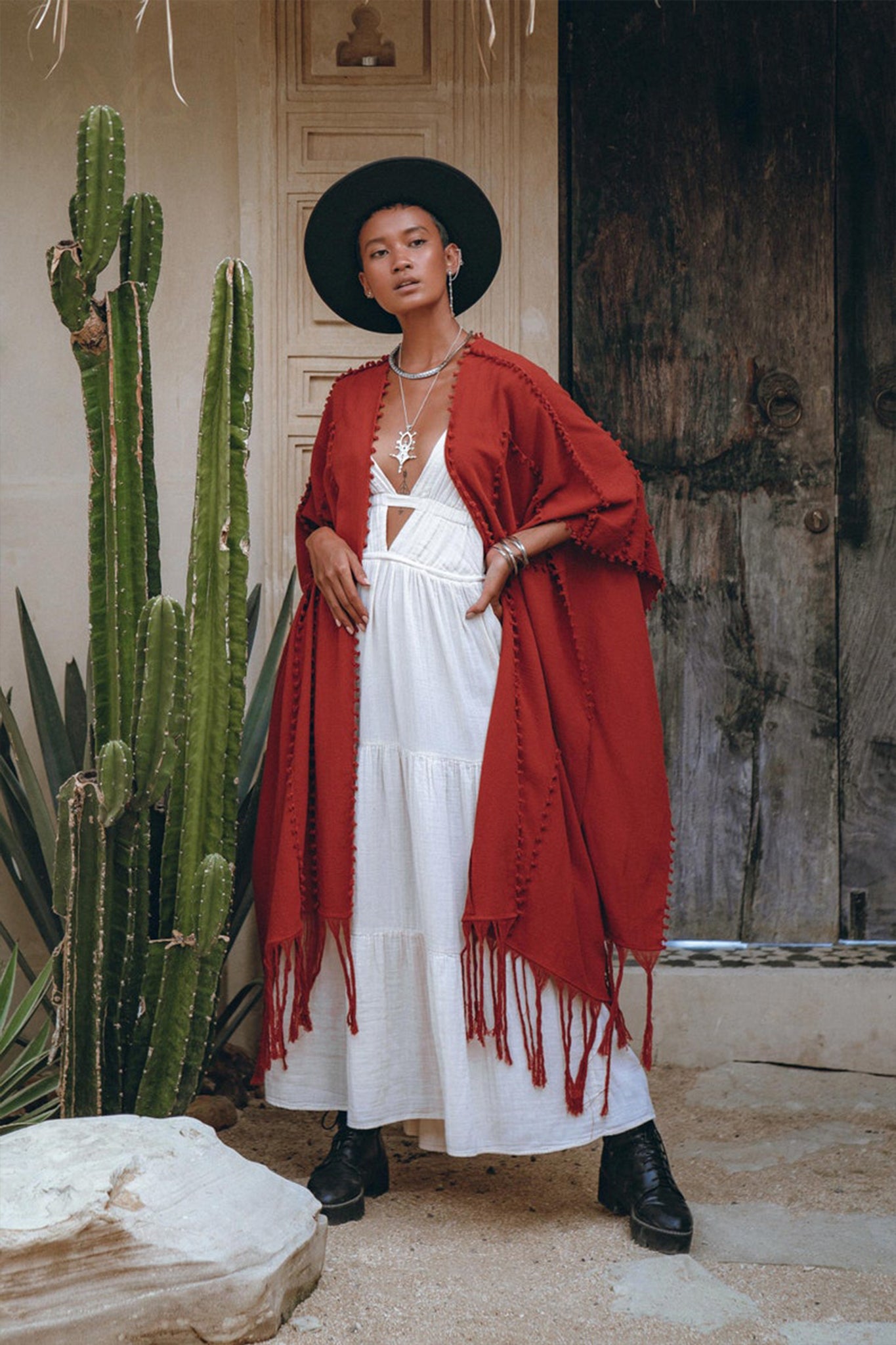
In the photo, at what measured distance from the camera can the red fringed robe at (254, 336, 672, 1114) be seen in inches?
104

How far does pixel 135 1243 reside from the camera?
2066mm

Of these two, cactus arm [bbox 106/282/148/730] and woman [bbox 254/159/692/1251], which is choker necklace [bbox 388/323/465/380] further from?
cactus arm [bbox 106/282/148/730]

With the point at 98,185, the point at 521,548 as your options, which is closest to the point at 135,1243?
the point at 521,548

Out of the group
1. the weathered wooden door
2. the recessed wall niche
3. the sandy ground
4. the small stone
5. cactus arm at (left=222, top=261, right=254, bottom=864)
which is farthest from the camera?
the weathered wooden door

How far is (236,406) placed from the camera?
103 inches

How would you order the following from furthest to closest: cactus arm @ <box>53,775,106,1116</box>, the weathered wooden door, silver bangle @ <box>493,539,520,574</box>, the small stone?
the weathered wooden door
the small stone
silver bangle @ <box>493,539,520,574</box>
cactus arm @ <box>53,775,106,1116</box>

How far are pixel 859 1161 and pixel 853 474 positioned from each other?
1.79 m

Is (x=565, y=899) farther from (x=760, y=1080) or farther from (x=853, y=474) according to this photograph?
(x=853, y=474)

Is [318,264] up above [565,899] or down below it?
above

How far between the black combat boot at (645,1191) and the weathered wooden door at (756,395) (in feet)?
3.72

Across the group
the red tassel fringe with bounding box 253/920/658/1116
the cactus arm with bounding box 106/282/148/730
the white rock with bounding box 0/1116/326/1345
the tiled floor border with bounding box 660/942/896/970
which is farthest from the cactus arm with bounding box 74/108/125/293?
the tiled floor border with bounding box 660/942/896/970

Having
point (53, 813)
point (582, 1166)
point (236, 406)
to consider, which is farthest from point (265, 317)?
point (582, 1166)

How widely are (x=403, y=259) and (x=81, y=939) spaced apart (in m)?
1.46

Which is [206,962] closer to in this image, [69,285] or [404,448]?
[404,448]
